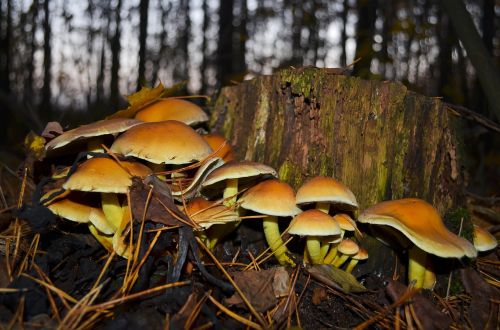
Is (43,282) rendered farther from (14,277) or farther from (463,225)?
(463,225)

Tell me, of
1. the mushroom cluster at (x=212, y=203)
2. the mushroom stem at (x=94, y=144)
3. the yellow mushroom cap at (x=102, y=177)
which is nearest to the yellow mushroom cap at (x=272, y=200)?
the mushroom cluster at (x=212, y=203)

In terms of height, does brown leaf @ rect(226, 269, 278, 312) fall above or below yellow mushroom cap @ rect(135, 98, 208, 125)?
below

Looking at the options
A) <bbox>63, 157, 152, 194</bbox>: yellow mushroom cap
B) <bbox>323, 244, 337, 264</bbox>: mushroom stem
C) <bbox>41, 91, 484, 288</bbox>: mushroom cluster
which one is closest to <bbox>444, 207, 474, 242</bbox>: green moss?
<bbox>41, 91, 484, 288</bbox>: mushroom cluster

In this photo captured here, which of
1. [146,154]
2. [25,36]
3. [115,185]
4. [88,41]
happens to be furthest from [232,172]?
[88,41]

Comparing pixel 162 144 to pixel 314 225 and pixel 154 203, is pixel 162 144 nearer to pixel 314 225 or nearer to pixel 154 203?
pixel 154 203

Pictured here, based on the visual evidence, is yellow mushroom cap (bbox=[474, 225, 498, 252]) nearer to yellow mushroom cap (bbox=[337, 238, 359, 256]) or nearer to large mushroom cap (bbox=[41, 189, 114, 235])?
yellow mushroom cap (bbox=[337, 238, 359, 256])

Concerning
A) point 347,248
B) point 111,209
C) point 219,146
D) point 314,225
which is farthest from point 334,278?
point 111,209
